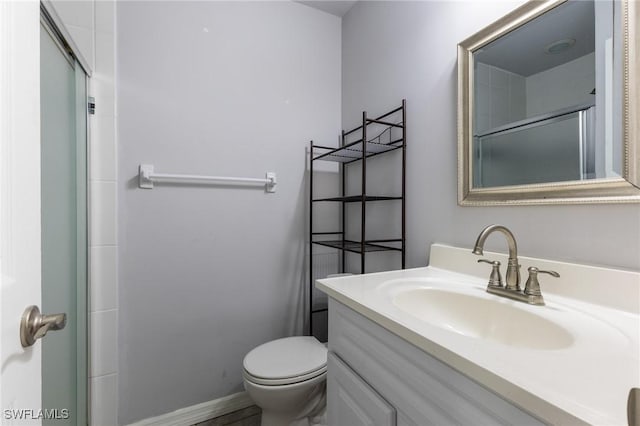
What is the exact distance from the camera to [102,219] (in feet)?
4.23

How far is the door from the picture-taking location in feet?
1.40

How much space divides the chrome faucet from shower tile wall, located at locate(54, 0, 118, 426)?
1.49m

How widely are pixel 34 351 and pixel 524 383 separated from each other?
788 millimetres

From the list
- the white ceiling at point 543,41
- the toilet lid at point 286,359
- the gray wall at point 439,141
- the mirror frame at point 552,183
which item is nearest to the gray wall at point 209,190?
the toilet lid at point 286,359

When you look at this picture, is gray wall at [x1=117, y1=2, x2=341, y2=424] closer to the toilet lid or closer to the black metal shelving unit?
the black metal shelving unit

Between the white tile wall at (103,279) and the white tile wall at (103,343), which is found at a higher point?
the white tile wall at (103,279)

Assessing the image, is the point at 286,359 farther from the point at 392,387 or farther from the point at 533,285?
the point at 533,285

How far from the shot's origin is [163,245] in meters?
1.42

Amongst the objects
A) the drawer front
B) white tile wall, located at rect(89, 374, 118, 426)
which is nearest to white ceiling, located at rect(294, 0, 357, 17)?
the drawer front

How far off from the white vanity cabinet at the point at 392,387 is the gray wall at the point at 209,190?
0.83m

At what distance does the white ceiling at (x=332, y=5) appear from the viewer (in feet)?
5.68

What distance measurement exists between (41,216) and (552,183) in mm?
1425

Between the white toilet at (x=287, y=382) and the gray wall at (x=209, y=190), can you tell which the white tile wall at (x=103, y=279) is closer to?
the gray wall at (x=209, y=190)

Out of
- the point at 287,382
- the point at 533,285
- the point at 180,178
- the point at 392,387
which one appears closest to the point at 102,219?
the point at 180,178
